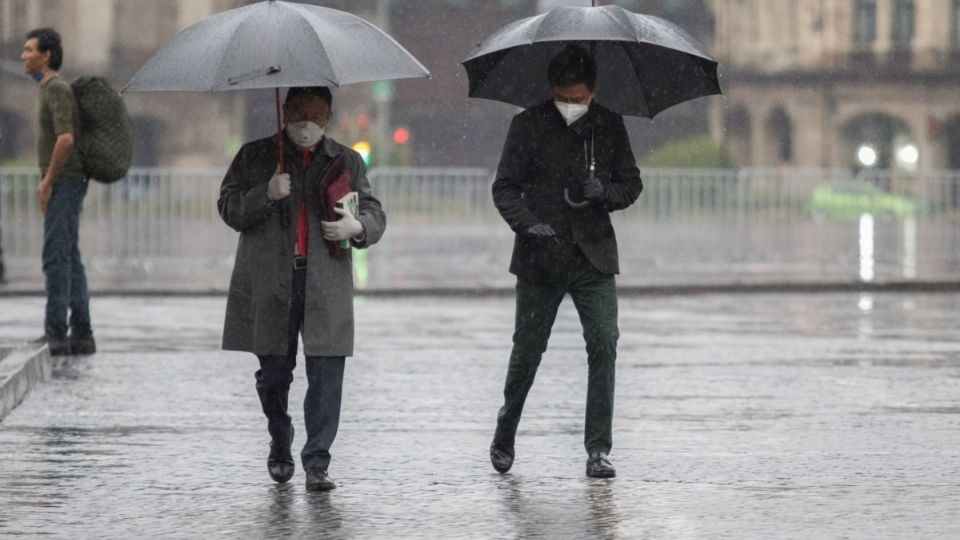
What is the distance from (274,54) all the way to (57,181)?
214 inches

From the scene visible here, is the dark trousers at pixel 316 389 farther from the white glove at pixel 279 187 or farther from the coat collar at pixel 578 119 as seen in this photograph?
the coat collar at pixel 578 119

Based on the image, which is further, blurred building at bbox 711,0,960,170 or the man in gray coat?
blurred building at bbox 711,0,960,170

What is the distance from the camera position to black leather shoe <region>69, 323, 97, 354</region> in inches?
528

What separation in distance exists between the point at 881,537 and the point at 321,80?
2500 mm

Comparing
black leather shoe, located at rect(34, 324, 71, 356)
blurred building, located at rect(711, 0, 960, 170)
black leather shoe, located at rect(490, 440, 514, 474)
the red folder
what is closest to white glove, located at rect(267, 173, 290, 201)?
the red folder

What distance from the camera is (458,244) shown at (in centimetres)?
2661

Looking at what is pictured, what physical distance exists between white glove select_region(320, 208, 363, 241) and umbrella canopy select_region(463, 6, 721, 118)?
993 millimetres

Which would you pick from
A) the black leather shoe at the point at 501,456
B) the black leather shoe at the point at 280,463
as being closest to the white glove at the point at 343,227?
the black leather shoe at the point at 280,463

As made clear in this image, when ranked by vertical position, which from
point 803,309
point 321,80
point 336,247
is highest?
point 321,80

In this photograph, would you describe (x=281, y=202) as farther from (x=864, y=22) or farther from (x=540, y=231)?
(x=864, y=22)

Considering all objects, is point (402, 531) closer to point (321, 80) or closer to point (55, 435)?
point (321, 80)

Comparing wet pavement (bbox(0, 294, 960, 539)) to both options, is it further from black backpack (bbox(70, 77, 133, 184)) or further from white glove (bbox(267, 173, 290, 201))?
black backpack (bbox(70, 77, 133, 184))

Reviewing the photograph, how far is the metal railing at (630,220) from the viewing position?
79.4 ft

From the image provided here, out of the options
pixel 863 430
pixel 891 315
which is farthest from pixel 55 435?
pixel 891 315
